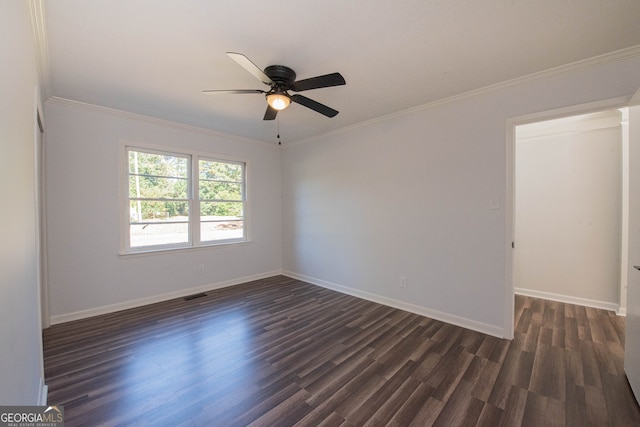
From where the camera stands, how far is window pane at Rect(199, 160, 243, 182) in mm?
4230

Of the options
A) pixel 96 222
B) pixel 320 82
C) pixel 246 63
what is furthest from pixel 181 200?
pixel 320 82

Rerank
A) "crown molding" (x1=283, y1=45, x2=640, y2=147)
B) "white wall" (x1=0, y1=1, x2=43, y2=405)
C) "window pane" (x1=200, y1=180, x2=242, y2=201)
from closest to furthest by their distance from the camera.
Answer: "white wall" (x1=0, y1=1, x2=43, y2=405) → "crown molding" (x1=283, y1=45, x2=640, y2=147) → "window pane" (x1=200, y1=180, x2=242, y2=201)

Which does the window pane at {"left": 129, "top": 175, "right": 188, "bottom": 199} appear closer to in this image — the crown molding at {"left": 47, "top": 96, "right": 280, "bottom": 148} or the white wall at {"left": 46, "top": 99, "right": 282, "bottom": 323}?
the white wall at {"left": 46, "top": 99, "right": 282, "bottom": 323}

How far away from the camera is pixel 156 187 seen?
12.3 ft

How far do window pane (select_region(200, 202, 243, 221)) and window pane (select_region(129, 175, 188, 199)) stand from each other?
366 millimetres

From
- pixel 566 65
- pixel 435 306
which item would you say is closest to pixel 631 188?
pixel 566 65

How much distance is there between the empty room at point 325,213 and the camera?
1.67m

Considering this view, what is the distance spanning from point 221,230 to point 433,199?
343cm

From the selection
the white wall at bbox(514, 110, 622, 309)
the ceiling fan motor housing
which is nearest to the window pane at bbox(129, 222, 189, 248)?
the ceiling fan motor housing

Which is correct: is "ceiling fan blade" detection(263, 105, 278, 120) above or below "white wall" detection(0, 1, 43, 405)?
above

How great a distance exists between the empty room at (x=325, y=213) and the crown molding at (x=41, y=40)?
2 cm

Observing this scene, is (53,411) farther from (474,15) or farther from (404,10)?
(474,15)

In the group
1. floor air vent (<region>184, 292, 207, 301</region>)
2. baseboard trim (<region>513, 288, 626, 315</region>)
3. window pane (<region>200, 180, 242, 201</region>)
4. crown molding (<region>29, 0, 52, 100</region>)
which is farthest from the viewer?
window pane (<region>200, 180, 242, 201</region>)

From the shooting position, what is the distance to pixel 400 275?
3.45m
